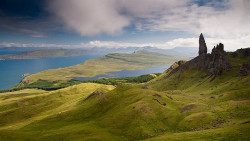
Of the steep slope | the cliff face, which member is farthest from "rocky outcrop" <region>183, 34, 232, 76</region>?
the steep slope

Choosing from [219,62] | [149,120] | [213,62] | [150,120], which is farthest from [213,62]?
[149,120]

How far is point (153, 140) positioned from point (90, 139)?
2358 cm

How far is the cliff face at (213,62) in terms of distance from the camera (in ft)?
430

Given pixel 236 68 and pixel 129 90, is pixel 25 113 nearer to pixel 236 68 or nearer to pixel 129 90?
pixel 129 90

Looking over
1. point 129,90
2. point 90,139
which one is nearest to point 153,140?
point 90,139

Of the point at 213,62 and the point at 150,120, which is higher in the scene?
the point at 213,62

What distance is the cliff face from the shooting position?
430 feet

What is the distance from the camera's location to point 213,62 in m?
146

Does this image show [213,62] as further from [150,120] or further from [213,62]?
[150,120]

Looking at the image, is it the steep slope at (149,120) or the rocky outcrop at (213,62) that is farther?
the rocky outcrop at (213,62)

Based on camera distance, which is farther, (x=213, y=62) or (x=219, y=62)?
(x=213, y=62)

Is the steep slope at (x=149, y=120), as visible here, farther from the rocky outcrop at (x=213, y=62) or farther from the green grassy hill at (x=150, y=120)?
the rocky outcrop at (x=213, y=62)

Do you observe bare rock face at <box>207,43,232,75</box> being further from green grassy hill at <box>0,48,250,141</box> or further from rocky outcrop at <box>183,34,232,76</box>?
green grassy hill at <box>0,48,250,141</box>

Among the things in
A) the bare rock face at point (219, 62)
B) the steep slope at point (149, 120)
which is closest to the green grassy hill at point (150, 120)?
the steep slope at point (149, 120)
